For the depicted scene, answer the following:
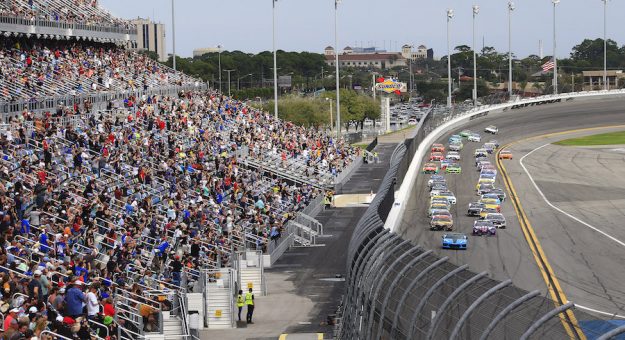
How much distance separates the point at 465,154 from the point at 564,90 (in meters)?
62.3

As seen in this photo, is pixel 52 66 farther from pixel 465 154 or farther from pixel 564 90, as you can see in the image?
pixel 564 90

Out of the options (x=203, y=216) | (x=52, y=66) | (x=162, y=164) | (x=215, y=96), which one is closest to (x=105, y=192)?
(x=203, y=216)

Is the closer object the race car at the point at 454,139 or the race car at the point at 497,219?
the race car at the point at 497,219

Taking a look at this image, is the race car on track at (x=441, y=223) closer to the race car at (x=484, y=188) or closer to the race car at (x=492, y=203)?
the race car at (x=492, y=203)

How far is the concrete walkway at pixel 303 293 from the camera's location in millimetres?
32219

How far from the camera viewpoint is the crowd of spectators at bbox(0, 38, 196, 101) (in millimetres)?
45438

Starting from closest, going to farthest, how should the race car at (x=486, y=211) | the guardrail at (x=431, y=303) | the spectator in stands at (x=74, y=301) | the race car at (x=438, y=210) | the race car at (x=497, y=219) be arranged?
the guardrail at (x=431, y=303) → the spectator in stands at (x=74, y=301) → the race car at (x=497, y=219) → the race car at (x=438, y=210) → the race car at (x=486, y=211)

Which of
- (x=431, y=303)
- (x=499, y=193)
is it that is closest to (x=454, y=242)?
(x=499, y=193)

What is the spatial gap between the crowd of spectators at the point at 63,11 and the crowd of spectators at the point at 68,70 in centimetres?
117

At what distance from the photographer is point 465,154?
98125mm

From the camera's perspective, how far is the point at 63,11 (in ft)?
196

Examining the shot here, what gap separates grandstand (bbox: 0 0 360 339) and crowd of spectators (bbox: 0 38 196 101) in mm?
115

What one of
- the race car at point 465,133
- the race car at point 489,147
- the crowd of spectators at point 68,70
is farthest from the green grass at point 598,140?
the crowd of spectators at point 68,70

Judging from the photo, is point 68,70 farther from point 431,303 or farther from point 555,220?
point 431,303
